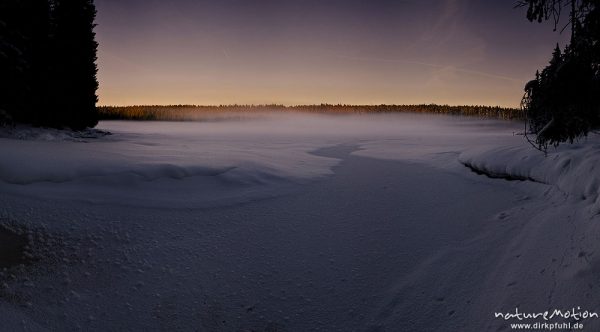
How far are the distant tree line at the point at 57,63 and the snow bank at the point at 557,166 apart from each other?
23001mm

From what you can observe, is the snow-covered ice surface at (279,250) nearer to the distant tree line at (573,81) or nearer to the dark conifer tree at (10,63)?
the distant tree line at (573,81)

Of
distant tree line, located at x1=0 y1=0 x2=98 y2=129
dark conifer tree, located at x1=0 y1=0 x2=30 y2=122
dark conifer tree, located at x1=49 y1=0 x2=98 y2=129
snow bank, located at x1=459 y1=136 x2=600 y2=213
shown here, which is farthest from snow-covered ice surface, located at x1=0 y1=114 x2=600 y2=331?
dark conifer tree, located at x1=49 y1=0 x2=98 y2=129

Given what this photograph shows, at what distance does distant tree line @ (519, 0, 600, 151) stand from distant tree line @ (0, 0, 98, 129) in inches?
922

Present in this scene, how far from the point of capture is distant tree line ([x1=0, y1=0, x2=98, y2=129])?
2181 cm

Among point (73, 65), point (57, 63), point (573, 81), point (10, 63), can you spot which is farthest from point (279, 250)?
point (73, 65)

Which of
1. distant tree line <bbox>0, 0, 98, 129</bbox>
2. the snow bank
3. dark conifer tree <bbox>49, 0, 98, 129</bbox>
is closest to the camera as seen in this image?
the snow bank

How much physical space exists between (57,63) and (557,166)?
30.9 m

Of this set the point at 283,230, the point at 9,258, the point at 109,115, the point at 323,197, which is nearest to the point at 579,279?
the point at 283,230

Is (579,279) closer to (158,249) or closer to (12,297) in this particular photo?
(158,249)

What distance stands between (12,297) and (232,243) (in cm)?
264

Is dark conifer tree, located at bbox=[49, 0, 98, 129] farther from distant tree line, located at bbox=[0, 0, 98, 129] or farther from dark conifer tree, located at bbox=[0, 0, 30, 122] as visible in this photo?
dark conifer tree, located at bbox=[0, 0, 30, 122]

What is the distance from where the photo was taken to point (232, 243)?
5312 millimetres

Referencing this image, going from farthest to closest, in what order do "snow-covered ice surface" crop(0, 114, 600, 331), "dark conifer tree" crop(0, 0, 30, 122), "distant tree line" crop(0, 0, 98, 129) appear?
"distant tree line" crop(0, 0, 98, 129) < "dark conifer tree" crop(0, 0, 30, 122) < "snow-covered ice surface" crop(0, 114, 600, 331)

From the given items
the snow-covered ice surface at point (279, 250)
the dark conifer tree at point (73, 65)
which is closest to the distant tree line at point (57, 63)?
the dark conifer tree at point (73, 65)
